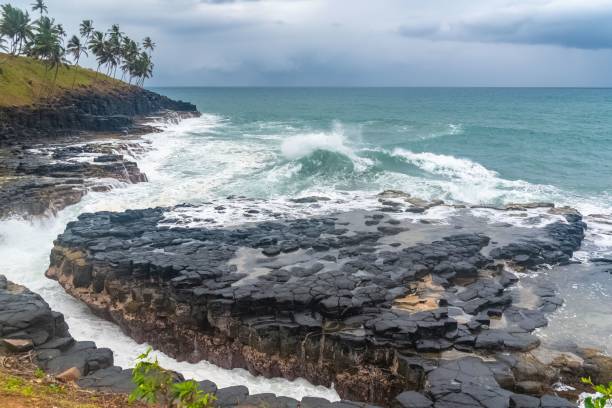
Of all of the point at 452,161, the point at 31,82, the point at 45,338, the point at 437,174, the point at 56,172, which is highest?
the point at 31,82

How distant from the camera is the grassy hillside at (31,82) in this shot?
2320 inches

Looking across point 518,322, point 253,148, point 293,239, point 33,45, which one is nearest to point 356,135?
point 253,148

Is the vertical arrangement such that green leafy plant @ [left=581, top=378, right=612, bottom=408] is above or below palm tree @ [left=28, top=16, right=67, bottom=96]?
below

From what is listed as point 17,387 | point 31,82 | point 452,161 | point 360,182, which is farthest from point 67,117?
point 17,387

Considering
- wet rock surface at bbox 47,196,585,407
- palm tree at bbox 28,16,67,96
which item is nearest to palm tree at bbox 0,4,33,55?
palm tree at bbox 28,16,67,96

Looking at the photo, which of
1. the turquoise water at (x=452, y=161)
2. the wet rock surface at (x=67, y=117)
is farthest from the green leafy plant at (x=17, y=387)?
the wet rock surface at (x=67, y=117)

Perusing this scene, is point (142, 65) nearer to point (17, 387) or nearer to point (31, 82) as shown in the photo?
point (31, 82)

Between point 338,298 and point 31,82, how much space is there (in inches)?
2582

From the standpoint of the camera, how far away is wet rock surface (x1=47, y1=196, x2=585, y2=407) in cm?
1359

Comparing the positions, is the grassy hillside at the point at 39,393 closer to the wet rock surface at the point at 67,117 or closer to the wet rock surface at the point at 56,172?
the wet rock surface at the point at 56,172

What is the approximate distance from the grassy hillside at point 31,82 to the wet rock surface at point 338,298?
144 ft

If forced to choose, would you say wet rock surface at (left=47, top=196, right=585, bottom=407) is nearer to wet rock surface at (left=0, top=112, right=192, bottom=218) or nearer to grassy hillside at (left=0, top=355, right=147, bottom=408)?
grassy hillside at (left=0, top=355, right=147, bottom=408)

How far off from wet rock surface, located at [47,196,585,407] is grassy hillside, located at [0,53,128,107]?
43.8 metres

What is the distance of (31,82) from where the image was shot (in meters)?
66.2
